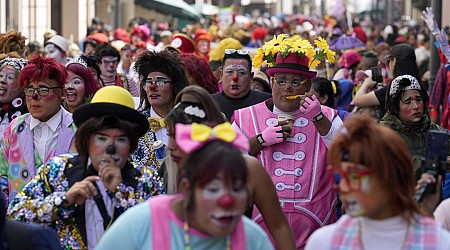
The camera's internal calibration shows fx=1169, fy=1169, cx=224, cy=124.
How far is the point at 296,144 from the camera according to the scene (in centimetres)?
755

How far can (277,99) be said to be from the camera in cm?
770

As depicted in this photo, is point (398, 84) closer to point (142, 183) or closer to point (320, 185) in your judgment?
point (320, 185)

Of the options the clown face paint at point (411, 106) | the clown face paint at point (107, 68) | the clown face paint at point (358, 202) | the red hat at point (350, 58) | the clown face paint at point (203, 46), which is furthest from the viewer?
the clown face paint at point (203, 46)

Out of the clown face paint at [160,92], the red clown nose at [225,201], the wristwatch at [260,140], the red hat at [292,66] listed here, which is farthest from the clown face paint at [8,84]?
the red clown nose at [225,201]

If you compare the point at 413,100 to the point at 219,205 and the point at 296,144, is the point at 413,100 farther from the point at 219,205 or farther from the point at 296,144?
the point at 219,205

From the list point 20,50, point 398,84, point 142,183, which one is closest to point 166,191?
point 142,183

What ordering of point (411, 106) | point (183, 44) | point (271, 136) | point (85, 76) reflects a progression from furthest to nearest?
1. point (183, 44)
2. point (85, 76)
3. point (411, 106)
4. point (271, 136)

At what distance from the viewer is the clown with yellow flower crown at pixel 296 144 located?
7402mm

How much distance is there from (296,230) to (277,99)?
91 centimetres

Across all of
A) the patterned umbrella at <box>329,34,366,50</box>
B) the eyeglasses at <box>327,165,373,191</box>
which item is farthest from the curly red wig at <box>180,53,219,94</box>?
the patterned umbrella at <box>329,34,366,50</box>

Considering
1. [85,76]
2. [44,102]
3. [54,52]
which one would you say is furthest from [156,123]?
[54,52]

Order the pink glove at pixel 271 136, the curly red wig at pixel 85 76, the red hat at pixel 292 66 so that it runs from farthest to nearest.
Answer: the curly red wig at pixel 85 76 → the red hat at pixel 292 66 → the pink glove at pixel 271 136

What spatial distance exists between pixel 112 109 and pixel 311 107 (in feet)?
6.70

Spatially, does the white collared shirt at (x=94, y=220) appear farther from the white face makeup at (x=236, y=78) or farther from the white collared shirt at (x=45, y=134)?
the white face makeup at (x=236, y=78)
